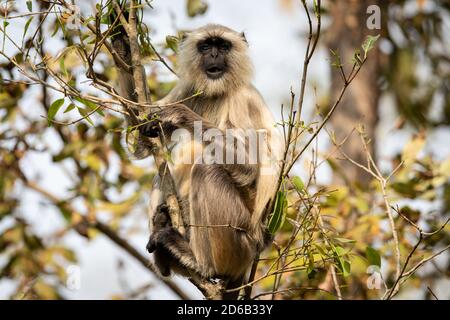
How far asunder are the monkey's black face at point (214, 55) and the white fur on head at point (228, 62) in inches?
1.2

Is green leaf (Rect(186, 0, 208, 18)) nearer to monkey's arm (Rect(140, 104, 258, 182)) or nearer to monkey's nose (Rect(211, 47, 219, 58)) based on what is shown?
monkey's nose (Rect(211, 47, 219, 58))

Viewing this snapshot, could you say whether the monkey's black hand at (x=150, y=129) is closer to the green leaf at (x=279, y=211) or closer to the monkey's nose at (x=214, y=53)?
the green leaf at (x=279, y=211)

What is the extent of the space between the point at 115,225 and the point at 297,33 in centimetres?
485

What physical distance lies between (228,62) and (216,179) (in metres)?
1.17

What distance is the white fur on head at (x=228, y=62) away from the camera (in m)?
6.42

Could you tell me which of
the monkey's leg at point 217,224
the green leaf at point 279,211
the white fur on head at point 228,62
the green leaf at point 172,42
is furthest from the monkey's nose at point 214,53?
Result: the green leaf at point 279,211

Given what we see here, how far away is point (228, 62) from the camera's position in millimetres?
6621

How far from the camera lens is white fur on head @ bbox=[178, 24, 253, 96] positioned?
642 cm

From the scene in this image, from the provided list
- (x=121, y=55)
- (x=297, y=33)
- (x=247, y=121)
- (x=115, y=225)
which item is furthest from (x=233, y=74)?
(x=297, y=33)

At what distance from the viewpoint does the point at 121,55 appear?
18.5 ft

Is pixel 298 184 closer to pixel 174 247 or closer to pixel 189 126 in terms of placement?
pixel 189 126
